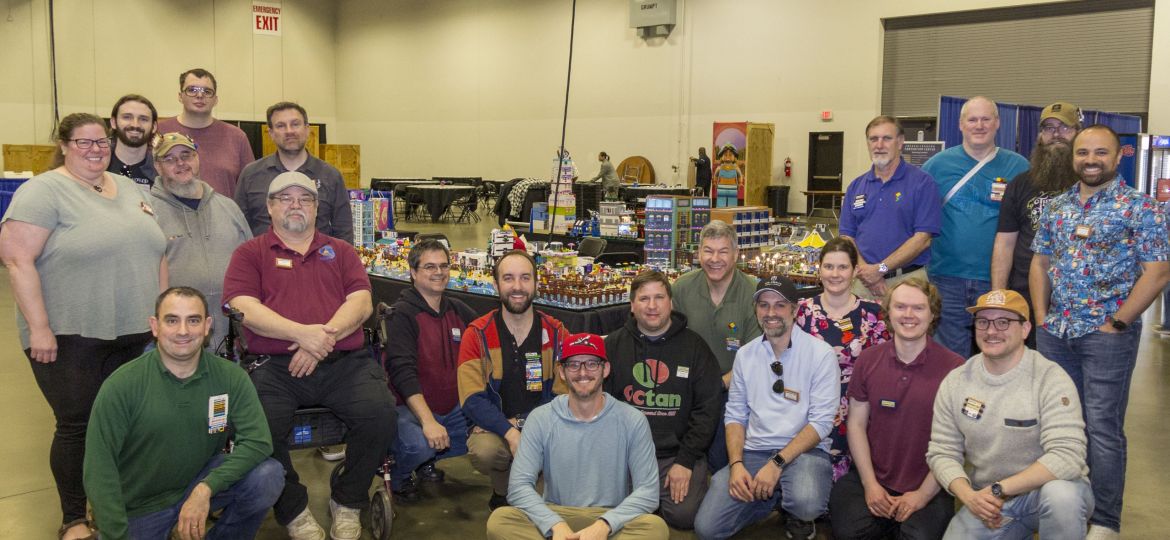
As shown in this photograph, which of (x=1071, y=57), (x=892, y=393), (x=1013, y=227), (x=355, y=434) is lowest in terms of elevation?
(x=355, y=434)

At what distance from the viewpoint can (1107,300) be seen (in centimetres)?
341

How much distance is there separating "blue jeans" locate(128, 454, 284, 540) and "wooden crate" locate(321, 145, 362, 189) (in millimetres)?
15848

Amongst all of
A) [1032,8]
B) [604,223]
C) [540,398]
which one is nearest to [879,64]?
[1032,8]

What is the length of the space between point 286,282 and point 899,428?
8.03 ft

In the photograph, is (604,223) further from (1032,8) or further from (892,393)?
(1032,8)

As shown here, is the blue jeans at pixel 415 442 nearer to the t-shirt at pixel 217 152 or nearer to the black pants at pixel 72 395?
the black pants at pixel 72 395

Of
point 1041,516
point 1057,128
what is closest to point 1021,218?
point 1057,128

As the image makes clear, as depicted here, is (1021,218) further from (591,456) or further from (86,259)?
(86,259)

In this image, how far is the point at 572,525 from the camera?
10.2 feet

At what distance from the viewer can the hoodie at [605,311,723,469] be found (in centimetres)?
372

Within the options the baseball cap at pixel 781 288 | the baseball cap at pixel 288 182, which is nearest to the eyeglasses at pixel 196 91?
the baseball cap at pixel 288 182

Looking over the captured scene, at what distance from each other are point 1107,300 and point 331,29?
84.6 feet

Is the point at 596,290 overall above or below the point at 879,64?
below

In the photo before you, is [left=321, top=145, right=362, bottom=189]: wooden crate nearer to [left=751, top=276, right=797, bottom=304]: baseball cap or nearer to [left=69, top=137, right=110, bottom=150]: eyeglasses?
[left=69, top=137, right=110, bottom=150]: eyeglasses
